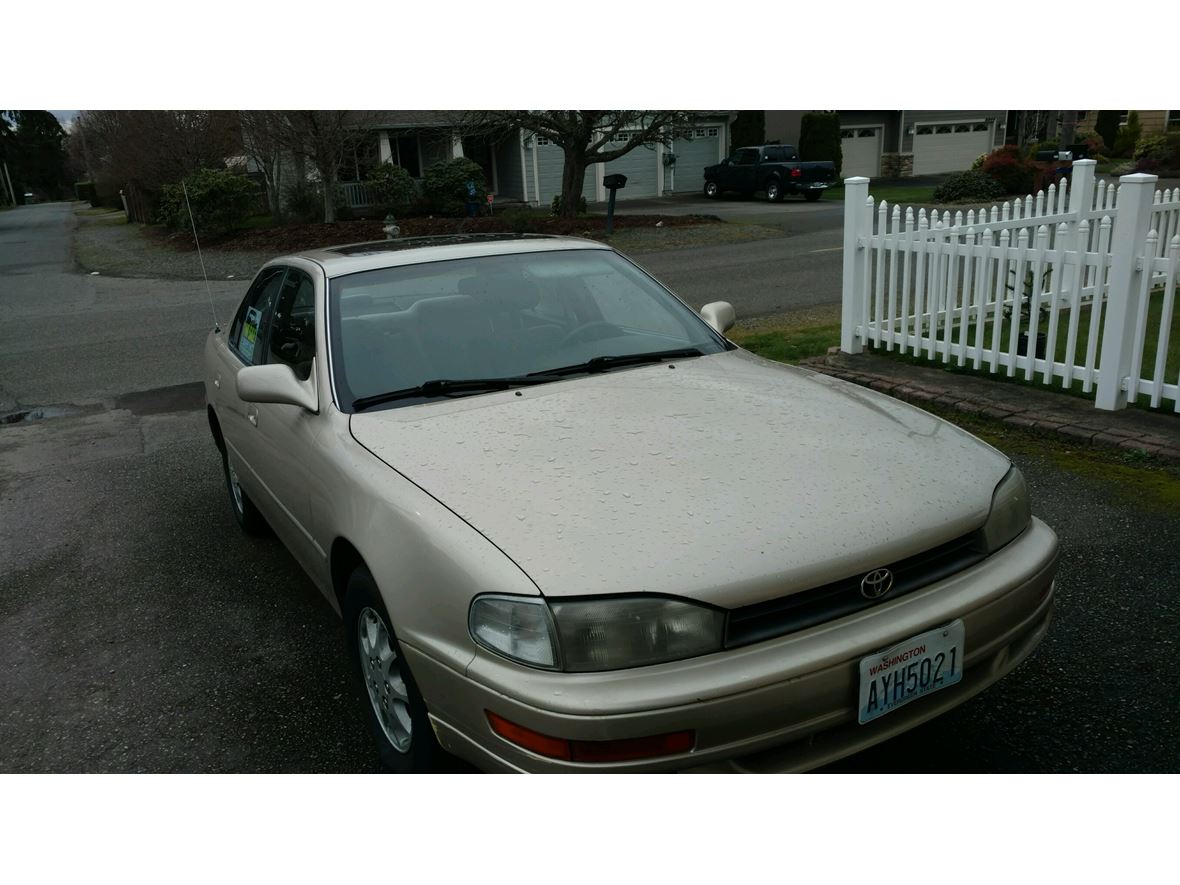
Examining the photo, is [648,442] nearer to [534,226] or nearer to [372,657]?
[372,657]

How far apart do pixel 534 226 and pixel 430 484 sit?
20462 millimetres

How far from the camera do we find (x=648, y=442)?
2.94 metres

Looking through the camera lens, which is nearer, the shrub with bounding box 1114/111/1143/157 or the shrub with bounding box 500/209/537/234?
the shrub with bounding box 500/209/537/234

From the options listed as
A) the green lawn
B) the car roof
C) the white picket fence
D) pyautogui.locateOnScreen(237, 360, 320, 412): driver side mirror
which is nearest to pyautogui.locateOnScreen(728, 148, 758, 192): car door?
the green lawn

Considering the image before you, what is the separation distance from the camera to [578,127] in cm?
2262

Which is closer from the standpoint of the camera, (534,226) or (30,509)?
(30,509)

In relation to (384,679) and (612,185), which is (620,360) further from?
(612,185)

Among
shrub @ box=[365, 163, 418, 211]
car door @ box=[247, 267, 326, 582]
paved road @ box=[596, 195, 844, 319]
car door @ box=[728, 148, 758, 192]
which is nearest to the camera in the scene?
car door @ box=[247, 267, 326, 582]

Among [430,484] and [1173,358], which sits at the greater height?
[430,484]

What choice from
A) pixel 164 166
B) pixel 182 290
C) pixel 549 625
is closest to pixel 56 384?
pixel 182 290

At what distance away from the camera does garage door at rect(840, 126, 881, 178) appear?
3809cm

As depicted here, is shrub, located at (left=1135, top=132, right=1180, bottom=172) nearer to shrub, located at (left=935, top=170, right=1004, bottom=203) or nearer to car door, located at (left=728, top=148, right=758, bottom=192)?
shrub, located at (left=935, top=170, right=1004, bottom=203)

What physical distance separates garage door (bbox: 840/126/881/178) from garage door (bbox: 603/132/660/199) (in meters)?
8.23

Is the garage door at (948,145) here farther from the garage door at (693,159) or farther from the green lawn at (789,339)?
the green lawn at (789,339)
